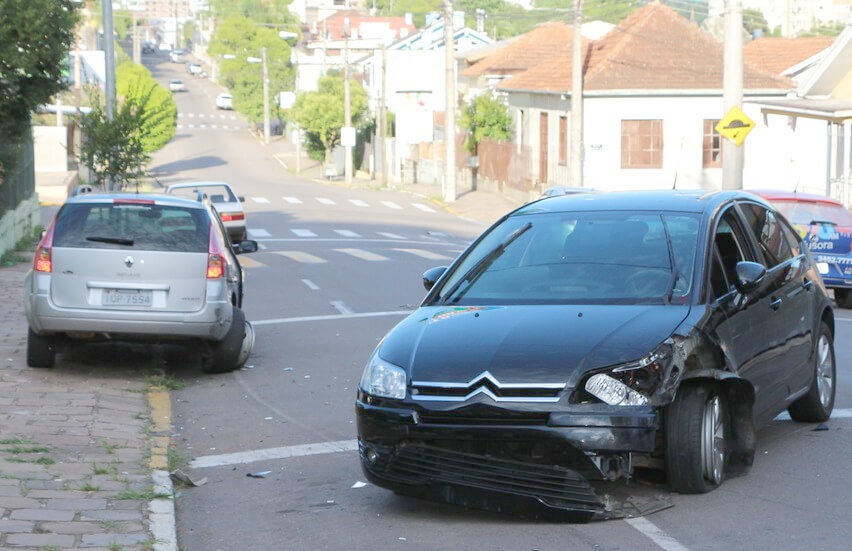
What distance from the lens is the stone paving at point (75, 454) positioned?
6.44 m

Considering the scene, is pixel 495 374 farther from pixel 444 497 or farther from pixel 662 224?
pixel 662 224

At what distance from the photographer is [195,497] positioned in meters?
7.49

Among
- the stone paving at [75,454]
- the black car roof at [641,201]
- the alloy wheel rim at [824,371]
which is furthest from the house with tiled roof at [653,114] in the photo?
the black car roof at [641,201]

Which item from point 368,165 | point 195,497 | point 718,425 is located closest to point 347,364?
point 195,497

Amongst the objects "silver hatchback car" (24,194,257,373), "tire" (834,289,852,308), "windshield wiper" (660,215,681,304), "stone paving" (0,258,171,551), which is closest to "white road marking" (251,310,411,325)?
"stone paving" (0,258,171,551)

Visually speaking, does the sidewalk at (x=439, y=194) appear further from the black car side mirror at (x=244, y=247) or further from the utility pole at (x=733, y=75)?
the black car side mirror at (x=244, y=247)

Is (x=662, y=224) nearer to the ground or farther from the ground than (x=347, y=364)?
farther from the ground

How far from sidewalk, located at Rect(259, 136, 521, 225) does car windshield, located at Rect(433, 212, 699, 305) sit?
36.3 metres

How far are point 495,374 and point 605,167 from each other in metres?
39.4

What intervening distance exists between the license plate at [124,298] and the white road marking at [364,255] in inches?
601

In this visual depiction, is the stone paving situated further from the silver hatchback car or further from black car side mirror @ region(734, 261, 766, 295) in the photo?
black car side mirror @ region(734, 261, 766, 295)

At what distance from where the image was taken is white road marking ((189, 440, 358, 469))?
840 centimetres

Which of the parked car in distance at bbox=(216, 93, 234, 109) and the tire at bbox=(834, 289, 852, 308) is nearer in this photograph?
the tire at bbox=(834, 289, 852, 308)

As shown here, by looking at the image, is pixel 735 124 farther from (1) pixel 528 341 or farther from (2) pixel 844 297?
(1) pixel 528 341
